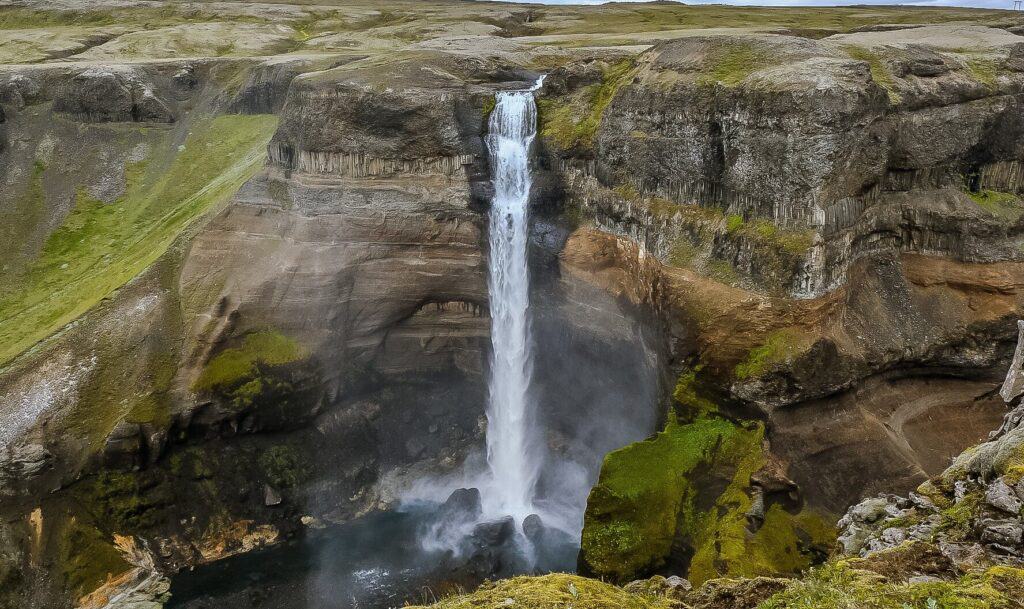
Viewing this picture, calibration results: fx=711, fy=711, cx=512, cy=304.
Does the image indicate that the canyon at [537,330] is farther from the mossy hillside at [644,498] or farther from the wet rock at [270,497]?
the wet rock at [270,497]

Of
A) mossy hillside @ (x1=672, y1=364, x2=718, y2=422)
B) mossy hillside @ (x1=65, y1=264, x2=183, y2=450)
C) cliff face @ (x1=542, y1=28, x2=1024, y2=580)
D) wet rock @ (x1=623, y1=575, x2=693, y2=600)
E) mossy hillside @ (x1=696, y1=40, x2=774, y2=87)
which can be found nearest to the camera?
wet rock @ (x1=623, y1=575, x2=693, y2=600)

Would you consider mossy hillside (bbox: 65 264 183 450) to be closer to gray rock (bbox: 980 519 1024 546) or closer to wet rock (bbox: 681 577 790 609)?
wet rock (bbox: 681 577 790 609)

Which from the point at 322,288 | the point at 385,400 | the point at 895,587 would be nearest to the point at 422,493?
the point at 385,400

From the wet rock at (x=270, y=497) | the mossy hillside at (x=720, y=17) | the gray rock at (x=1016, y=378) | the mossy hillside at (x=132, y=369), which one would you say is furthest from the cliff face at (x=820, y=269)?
the mossy hillside at (x=720, y=17)

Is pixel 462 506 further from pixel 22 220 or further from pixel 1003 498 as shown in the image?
pixel 22 220

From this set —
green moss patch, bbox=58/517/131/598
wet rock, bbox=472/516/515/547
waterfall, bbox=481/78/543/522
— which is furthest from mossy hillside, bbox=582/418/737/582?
green moss patch, bbox=58/517/131/598

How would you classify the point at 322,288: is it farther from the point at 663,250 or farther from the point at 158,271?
the point at 663,250
